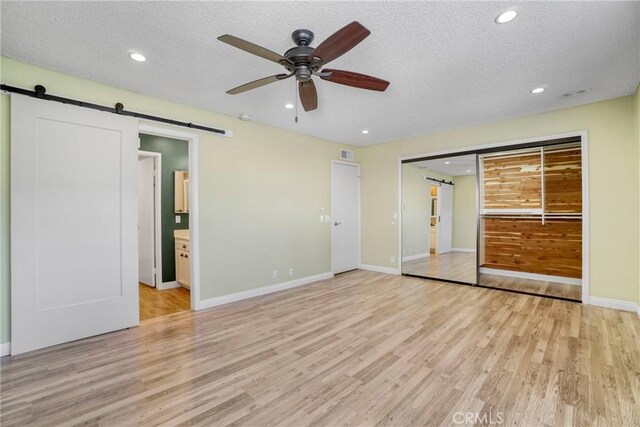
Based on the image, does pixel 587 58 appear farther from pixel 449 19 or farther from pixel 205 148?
pixel 205 148

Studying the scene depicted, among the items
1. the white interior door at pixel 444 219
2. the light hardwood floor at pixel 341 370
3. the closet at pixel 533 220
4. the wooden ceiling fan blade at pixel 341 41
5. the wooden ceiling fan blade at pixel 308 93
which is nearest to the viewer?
the wooden ceiling fan blade at pixel 341 41

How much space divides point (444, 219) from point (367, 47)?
700 cm

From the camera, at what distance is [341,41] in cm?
181

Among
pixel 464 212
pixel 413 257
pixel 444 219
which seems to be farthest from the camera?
pixel 464 212

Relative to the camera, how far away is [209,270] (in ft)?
12.9

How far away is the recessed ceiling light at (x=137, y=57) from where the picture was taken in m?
2.55

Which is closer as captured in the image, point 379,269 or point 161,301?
point 161,301

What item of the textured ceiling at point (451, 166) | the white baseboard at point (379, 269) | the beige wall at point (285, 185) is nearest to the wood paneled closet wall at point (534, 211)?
the textured ceiling at point (451, 166)

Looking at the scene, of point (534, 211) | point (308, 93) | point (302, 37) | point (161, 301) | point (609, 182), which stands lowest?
point (161, 301)

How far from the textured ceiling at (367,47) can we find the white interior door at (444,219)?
459 centimetres

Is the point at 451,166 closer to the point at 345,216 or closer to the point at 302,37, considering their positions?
the point at 345,216

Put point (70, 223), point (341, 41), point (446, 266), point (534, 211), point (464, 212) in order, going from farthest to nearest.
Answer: point (464, 212), point (446, 266), point (534, 211), point (70, 223), point (341, 41)

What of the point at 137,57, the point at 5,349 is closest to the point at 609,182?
the point at 137,57

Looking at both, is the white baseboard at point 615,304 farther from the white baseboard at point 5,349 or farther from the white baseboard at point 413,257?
the white baseboard at point 5,349
